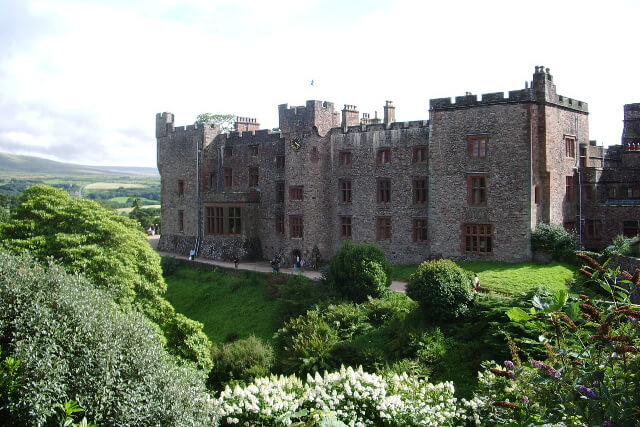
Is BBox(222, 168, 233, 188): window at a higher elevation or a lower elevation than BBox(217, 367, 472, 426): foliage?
higher

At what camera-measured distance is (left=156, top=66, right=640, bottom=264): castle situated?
27953 mm

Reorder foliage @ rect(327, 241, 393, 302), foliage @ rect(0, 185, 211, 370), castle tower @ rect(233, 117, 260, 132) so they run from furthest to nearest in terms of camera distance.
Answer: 1. castle tower @ rect(233, 117, 260, 132)
2. foliage @ rect(327, 241, 393, 302)
3. foliage @ rect(0, 185, 211, 370)

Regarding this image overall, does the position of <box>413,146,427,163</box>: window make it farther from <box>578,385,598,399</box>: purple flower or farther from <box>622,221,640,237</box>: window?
<box>578,385,598,399</box>: purple flower

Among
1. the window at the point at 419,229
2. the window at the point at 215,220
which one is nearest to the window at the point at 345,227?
the window at the point at 419,229

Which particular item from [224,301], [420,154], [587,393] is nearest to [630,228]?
[420,154]

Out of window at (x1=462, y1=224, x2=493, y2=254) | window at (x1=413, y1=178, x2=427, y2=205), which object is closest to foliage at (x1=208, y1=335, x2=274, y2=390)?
window at (x1=462, y1=224, x2=493, y2=254)

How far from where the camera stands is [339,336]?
75.2 ft

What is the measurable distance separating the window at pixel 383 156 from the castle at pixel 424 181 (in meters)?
0.07

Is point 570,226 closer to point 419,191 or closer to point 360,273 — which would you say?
point 419,191

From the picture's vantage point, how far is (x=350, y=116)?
3622 centimetres

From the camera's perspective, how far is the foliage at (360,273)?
85.7ft

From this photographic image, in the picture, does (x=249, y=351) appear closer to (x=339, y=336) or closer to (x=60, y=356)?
(x=339, y=336)

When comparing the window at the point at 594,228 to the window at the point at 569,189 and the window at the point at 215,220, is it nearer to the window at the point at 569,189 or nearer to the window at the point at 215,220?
the window at the point at 569,189

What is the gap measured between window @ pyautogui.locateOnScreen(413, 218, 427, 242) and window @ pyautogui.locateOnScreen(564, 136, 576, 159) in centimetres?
791
